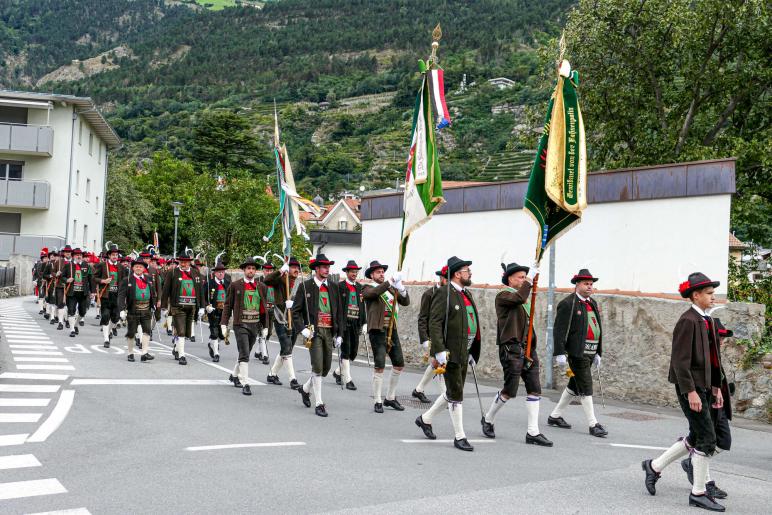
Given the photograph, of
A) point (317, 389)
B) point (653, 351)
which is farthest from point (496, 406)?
point (653, 351)

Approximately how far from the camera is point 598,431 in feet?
32.5

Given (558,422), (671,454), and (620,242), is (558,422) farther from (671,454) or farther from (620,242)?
(620,242)

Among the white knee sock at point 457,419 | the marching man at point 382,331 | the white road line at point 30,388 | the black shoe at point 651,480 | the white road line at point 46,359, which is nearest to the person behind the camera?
the black shoe at point 651,480

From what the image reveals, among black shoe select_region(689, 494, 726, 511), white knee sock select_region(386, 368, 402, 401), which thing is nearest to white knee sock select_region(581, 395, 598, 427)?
white knee sock select_region(386, 368, 402, 401)

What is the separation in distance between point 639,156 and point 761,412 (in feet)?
54.7

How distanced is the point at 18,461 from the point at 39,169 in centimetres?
3929

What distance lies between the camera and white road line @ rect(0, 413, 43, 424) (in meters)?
9.41

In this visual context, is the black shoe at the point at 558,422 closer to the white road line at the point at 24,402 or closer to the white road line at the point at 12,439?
the white road line at the point at 12,439

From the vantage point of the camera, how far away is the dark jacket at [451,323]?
9023 millimetres

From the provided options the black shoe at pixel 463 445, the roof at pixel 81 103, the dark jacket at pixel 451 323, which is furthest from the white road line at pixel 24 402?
the roof at pixel 81 103

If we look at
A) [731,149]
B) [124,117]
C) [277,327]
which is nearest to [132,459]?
[277,327]

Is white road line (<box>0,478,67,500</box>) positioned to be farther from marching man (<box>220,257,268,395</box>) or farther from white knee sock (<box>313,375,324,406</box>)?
marching man (<box>220,257,268,395</box>)

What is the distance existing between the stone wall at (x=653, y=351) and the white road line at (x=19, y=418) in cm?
852

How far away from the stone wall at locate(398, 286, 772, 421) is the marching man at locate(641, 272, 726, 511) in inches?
199
